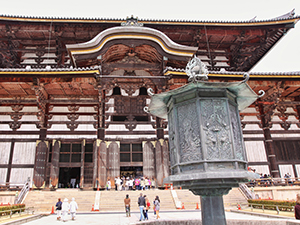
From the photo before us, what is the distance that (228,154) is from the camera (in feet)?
16.0

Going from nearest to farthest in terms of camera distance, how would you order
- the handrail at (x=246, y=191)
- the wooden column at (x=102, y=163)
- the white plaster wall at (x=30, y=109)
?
the handrail at (x=246, y=191) < the wooden column at (x=102, y=163) < the white plaster wall at (x=30, y=109)

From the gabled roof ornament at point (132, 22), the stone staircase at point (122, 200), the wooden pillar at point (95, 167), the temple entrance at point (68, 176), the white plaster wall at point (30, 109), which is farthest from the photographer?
the temple entrance at point (68, 176)

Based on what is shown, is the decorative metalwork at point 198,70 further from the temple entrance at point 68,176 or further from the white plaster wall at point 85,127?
the temple entrance at point 68,176

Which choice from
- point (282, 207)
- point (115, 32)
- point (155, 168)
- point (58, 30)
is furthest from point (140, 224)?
point (58, 30)

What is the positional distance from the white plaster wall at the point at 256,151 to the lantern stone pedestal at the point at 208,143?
1341cm

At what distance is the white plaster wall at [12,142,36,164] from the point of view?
52.2 ft

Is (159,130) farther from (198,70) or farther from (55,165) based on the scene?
(198,70)

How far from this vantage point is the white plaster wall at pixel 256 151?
57.9 feet

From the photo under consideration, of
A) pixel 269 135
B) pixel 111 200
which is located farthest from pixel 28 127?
pixel 269 135

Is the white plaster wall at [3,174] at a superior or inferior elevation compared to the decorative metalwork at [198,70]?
inferior

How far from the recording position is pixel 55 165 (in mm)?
15594

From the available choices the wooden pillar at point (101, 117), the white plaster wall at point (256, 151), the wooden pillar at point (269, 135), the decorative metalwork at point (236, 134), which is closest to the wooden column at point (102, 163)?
the wooden pillar at point (101, 117)

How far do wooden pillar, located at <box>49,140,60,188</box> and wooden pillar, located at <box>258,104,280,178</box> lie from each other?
15204mm

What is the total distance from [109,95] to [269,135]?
493 inches
